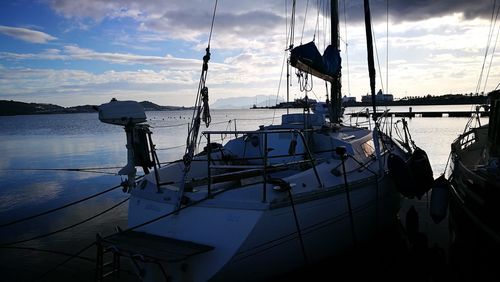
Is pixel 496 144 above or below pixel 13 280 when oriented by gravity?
above

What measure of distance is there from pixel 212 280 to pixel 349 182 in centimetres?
360

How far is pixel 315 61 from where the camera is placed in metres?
11.3

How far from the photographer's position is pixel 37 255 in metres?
9.67

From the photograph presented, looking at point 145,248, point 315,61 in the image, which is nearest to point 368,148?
point 315,61

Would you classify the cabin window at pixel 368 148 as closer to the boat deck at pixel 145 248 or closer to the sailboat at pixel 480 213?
the sailboat at pixel 480 213

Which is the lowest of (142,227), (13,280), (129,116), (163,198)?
(13,280)

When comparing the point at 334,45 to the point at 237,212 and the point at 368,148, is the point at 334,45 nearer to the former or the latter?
the point at 368,148

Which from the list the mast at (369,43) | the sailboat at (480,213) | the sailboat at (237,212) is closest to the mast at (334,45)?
the mast at (369,43)

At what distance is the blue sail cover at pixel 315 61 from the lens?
35.1 ft

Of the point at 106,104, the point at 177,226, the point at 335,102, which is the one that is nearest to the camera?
the point at 177,226

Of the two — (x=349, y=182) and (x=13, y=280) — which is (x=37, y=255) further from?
(x=349, y=182)

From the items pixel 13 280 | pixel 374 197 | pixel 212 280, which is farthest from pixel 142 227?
pixel 374 197

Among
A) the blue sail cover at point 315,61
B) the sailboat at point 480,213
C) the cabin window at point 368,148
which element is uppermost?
the blue sail cover at point 315,61

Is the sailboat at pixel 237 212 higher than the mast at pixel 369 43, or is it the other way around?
the mast at pixel 369 43
